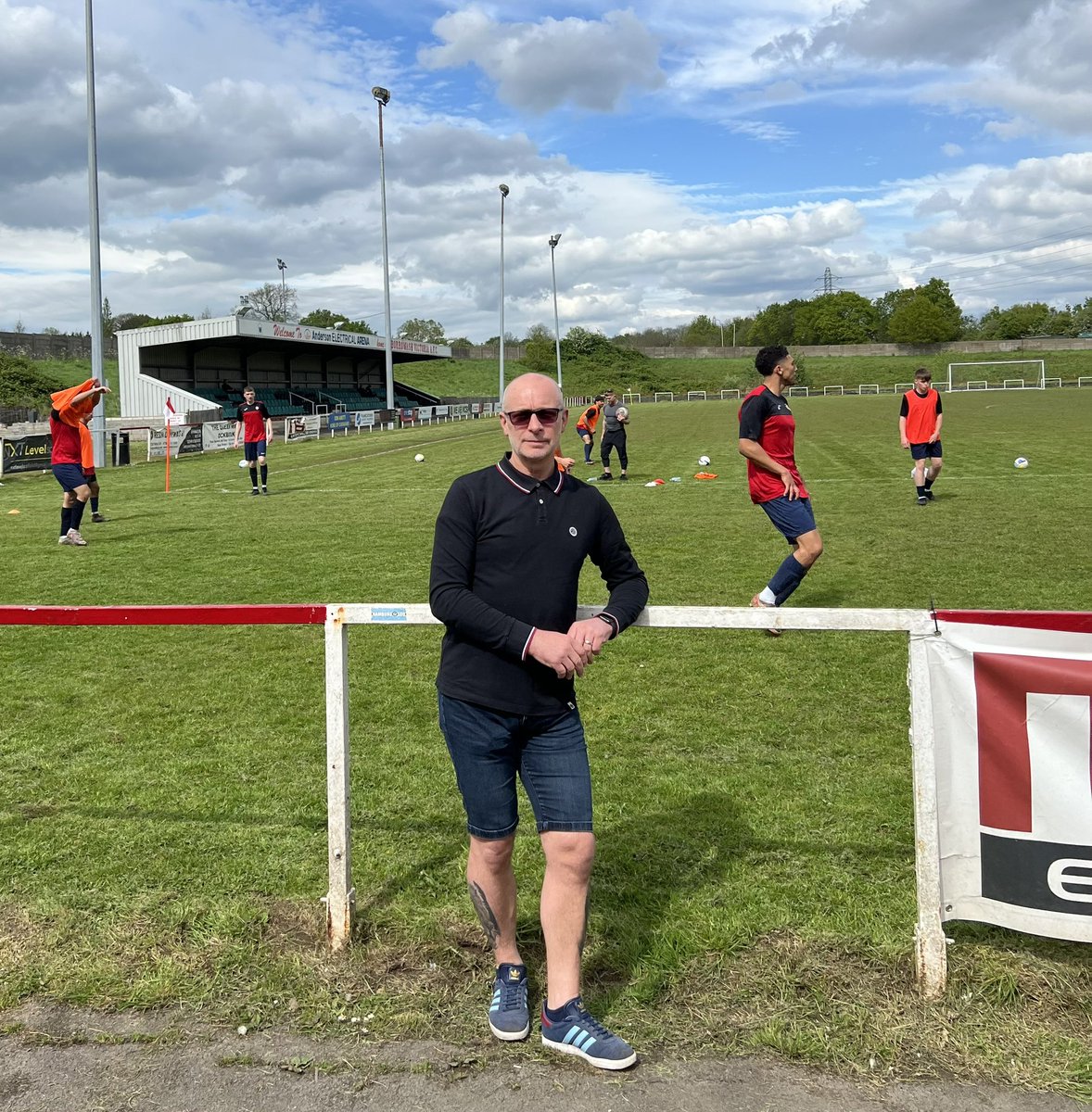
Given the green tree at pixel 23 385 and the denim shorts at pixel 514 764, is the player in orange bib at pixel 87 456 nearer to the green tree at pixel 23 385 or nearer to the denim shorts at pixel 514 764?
the denim shorts at pixel 514 764

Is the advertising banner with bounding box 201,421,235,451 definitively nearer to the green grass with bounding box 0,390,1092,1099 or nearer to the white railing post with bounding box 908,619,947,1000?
the green grass with bounding box 0,390,1092,1099

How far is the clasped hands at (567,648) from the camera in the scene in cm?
294

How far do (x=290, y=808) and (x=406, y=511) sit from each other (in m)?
12.7

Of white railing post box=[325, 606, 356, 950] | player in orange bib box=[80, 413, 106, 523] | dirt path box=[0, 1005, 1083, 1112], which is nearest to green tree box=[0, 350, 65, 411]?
player in orange bib box=[80, 413, 106, 523]

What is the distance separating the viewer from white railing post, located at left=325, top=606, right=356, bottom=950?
140 inches

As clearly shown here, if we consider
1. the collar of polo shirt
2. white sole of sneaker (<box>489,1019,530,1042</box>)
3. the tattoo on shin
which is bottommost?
white sole of sneaker (<box>489,1019,530,1042</box>)

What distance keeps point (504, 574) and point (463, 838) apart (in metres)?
1.87

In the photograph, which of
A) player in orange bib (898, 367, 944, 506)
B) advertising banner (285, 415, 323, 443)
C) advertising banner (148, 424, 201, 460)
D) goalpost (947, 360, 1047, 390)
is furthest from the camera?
goalpost (947, 360, 1047, 390)

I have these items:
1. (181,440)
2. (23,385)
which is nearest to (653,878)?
(181,440)

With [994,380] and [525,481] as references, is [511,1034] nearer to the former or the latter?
[525,481]

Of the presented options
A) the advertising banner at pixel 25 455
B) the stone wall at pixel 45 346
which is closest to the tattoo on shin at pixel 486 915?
the advertising banner at pixel 25 455

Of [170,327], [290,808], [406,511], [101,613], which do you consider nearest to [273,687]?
[290,808]

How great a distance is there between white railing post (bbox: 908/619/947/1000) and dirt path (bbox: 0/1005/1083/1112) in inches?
18.3

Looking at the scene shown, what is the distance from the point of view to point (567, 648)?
296 cm
